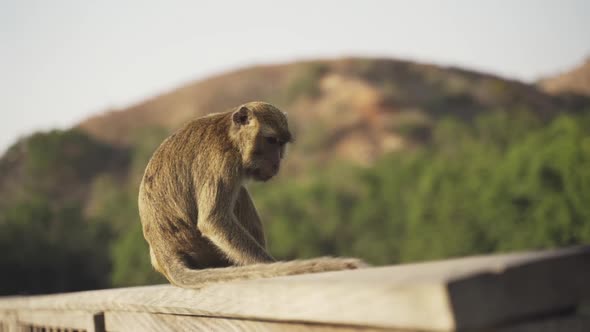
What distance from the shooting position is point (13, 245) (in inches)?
2184

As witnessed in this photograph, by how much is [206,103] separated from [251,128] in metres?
112

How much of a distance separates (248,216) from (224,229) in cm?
70

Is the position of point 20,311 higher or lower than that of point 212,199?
lower

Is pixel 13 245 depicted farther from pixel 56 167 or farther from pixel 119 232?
pixel 56 167

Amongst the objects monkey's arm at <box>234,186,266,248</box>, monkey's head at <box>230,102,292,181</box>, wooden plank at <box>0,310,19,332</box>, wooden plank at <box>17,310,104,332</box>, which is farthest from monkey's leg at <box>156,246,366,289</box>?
wooden plank at <box>0,310,19,332</box>

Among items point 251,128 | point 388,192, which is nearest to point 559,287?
point 251,128

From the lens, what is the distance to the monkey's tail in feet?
11.4

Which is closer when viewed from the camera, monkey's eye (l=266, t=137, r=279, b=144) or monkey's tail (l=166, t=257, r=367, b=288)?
monkey's tail (l=166, t=257, r=367, b=288)

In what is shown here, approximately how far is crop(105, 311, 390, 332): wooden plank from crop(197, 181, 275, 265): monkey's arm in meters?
0.99

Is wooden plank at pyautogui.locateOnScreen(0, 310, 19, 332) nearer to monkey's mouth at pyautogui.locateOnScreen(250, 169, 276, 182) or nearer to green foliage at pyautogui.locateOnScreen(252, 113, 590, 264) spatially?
monkey's mouth at pyautogui.locateOnScreen(250, 169, 276, 182)

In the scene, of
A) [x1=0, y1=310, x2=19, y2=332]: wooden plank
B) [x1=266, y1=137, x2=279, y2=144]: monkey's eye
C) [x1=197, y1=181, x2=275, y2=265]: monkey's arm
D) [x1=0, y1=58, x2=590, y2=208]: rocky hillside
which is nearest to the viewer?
[x1=197, y1=181, x2=275, y2=265]: monkey's arm

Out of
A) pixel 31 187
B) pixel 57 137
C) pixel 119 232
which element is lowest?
pixel 119 232

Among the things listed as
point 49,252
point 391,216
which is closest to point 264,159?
point 49,252

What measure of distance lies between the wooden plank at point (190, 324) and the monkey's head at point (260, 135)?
1.88 m
